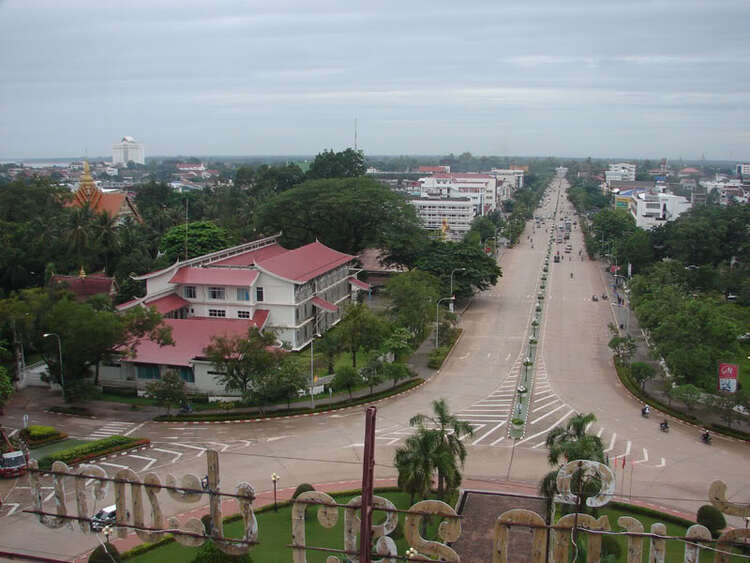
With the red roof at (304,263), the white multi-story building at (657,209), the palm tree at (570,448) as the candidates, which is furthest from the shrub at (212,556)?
the white multi-story building at (657,209)

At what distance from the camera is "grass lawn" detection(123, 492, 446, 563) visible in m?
18.7

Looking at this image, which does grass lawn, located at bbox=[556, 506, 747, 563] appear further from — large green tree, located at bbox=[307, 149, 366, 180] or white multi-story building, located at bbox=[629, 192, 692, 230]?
white multi-story building, located at bbox=[629, 192, 692, 230]

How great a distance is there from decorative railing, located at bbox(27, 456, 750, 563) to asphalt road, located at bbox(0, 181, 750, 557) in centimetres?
803

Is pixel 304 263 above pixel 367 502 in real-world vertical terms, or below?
below

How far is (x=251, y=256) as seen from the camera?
47688 mm

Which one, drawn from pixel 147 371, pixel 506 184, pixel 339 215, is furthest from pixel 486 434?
pixel 506 184

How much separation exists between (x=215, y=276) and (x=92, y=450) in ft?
50.5

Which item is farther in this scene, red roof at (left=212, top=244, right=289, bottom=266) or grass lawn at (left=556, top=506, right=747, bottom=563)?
red roof at (left=212, top=244, right=289, bottom=266)

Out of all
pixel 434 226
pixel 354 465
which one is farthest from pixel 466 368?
pixel 434 226

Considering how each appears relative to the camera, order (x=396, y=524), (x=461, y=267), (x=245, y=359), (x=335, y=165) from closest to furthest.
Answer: (x=396, y=524) → (x=245, y=359) → (x=461, y=267) → (x=335, y=165)

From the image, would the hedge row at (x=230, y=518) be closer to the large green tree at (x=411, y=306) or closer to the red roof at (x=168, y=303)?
the large green tree at (x=411, y=306)

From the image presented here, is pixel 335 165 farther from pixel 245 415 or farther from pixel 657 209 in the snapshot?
pixel 245 415

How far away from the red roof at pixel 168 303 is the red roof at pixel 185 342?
308 cm

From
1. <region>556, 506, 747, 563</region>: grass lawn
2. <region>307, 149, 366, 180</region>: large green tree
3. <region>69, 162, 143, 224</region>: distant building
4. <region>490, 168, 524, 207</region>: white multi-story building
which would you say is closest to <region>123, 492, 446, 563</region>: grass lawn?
<region>556, 506, 747, 563</region>: grass lawn
